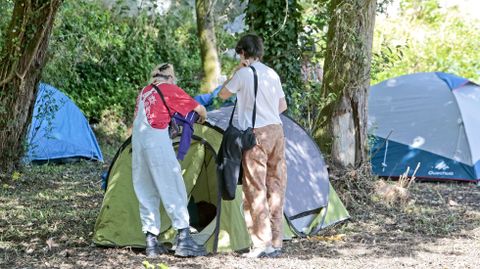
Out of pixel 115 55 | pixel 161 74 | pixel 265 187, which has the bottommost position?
pixel 265 187

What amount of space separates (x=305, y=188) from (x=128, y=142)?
65.5 inches

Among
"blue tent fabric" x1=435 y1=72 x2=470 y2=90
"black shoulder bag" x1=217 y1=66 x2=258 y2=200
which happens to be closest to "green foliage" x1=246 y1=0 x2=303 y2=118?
"blue tent fabric" x1=435 y1=72 x2=470 y2=90

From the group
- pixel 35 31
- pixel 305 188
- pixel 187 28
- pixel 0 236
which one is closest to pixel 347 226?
pixel 305 188

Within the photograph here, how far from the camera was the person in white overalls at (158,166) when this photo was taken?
239 inches

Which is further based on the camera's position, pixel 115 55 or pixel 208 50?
pixel 208 50

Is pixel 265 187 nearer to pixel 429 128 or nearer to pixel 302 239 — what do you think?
pixel 302 239

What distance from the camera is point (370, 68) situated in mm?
8859

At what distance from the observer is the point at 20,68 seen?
9.88 m

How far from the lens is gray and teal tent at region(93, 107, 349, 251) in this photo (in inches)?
250

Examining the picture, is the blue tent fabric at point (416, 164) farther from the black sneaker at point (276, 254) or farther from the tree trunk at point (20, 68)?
the black sneaker at point (276, 254)

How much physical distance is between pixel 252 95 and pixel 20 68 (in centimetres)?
476

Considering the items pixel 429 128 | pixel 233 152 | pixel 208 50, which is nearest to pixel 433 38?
pixel 208 50

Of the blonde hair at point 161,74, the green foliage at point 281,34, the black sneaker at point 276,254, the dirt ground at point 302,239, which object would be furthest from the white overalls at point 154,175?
the green foliage at point 281,34

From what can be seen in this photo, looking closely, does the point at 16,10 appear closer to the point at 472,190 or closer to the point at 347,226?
the point at 347,226
